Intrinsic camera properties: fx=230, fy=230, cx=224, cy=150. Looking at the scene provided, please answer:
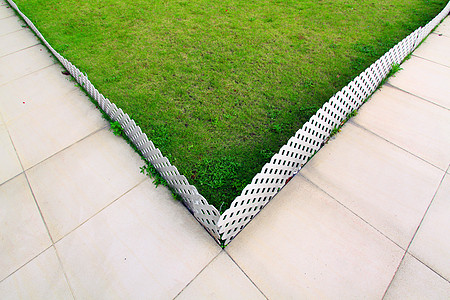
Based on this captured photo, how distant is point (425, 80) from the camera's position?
4809 millimetres

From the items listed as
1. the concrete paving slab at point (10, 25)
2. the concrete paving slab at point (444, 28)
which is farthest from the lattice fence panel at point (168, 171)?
the concrete paving slab at point (444, 28)

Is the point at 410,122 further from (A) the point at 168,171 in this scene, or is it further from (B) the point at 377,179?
(A) the point at 168,171

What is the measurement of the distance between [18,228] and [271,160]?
145 inches

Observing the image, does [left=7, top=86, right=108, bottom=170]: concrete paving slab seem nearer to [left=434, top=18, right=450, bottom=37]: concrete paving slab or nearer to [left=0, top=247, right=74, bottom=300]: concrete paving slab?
[left=0, top=247, right=74, bottom=300]: concrete paving slab

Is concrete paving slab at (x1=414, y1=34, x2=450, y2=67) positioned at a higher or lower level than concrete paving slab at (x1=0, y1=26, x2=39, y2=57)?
higher

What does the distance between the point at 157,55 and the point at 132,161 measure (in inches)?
117

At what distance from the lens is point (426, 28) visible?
5418mm

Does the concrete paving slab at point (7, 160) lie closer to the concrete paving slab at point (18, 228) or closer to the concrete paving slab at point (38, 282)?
the concrete paving slab at point (18, 228)

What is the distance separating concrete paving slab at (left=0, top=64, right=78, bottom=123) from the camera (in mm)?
4770

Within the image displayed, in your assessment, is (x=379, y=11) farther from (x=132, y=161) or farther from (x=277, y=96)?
(x=132, y=161)


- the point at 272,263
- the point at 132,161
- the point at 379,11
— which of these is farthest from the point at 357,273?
the point at 379,11

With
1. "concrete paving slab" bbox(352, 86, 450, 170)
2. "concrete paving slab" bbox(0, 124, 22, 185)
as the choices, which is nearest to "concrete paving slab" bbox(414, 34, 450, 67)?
"concrete paving slab" bbox(352, 86, 450, 170)

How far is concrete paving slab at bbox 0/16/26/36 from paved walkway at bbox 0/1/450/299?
4228 millimetres

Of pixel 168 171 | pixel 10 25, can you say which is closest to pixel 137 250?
pixel 168 171
